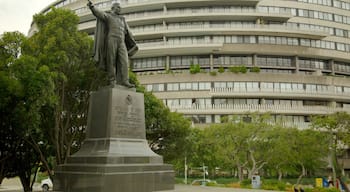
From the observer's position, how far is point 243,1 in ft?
167

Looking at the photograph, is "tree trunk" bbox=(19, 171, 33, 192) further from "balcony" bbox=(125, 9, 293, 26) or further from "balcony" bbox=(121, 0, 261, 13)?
"balcony" bbox=(121, 0, 261, 13)

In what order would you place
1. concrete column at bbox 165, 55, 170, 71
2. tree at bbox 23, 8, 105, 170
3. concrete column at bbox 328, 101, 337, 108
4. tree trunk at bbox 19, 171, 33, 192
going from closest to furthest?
tree at bbox 23, 8, 105, 170 → tree trunk at bbox 19, 171, 33, 192 → concrete column at bbox 328, 101, 337, 108 → concrete column at bbox 165, 55, 170, 71

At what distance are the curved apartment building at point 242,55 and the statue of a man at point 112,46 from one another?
31807 mm

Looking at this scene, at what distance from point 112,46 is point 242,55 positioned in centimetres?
4104

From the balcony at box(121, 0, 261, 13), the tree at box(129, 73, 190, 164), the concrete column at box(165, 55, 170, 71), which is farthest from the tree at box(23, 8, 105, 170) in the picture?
the balcony at box(121, 0, 261, 13)

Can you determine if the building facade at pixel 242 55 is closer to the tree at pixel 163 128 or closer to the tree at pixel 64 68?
the tree at pixel 163 128

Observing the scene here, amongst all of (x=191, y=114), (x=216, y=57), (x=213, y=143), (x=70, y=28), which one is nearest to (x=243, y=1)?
(x=216, y=57)

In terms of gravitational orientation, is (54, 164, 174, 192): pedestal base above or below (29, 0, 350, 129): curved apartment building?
below

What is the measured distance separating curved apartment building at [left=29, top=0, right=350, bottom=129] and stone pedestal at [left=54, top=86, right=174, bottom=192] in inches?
1272

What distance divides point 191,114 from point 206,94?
3.28m

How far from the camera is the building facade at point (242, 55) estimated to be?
4466cm

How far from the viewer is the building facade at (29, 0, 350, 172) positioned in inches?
1758

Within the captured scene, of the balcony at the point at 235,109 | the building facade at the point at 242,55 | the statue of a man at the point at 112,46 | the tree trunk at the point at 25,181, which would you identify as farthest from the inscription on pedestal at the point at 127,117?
the building facade at the point at 242,55

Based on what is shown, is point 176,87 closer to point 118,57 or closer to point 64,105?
point 64,105
